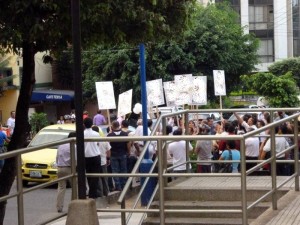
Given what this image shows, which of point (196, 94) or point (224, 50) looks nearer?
point (196, 94)

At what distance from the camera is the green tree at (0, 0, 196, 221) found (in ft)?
27.5

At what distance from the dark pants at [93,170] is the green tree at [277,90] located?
63.2 feet

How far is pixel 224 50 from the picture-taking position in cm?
4172

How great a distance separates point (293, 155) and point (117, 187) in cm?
280

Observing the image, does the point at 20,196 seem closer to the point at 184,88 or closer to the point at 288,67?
the point at 184,88

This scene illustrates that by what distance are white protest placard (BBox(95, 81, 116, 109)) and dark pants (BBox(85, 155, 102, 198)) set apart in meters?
10.3

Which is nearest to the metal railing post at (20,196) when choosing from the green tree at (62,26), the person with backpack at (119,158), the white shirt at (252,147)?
the green tree at (62,26)

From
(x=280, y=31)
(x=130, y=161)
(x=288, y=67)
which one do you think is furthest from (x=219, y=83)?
(x=280, y=31)

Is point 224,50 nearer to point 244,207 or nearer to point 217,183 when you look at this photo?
point 217,183

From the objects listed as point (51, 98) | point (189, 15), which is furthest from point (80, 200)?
point (51, 98)

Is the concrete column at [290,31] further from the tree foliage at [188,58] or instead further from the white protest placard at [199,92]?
the white protest placard at [199,92]

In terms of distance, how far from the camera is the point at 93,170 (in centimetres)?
1262

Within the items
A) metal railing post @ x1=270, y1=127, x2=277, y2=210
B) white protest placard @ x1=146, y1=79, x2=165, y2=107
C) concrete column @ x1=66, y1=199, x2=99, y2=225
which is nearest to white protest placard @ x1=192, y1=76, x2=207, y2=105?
white protest placard @ x1=146, y1=79, x2=165, y2=107

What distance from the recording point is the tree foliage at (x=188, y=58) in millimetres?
40438
